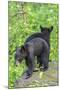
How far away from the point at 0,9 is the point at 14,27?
0.19 m

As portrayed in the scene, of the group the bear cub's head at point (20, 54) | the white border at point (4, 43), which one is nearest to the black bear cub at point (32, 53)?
the bear cub's head at point (20, 54)

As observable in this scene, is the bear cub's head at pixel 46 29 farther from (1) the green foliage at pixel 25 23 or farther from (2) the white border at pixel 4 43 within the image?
(2) the white border at pixel 4 43

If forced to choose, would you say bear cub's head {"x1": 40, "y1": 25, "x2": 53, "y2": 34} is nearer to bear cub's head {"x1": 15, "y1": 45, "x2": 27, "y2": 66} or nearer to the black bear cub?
the black bear cub

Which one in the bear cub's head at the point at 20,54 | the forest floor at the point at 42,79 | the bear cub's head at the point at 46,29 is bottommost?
the forest floor at the point at 42,79

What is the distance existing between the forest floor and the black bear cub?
4 centimetres

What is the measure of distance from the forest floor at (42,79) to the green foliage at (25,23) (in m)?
0.06

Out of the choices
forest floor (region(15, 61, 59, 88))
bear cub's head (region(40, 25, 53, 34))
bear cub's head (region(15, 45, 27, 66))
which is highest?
bear cub's head (region(40, 25, 53, 34))

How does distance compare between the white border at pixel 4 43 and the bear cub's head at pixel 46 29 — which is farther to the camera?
the bear cub's head at pixel 46 29

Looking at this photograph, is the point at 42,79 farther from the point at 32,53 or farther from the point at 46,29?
the point at 46,29

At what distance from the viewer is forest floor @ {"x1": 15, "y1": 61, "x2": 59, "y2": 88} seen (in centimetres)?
215

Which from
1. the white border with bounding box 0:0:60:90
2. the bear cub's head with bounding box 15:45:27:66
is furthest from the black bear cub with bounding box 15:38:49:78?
the white border with bounding box 0:0:60:90

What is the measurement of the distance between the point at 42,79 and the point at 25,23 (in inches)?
20.3

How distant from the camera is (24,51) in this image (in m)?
2.16

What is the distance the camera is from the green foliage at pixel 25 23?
2139 mm
